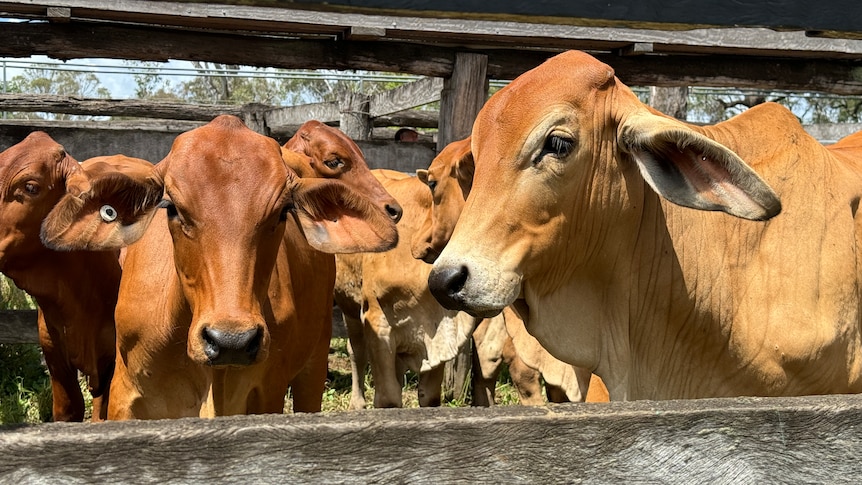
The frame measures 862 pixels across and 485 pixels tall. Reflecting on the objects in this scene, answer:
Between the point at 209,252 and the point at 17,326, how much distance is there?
4.82m

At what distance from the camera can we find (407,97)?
A: 29.5 feet

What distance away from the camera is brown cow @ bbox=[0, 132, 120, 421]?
4926mm

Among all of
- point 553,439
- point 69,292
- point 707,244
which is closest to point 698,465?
point 553,439

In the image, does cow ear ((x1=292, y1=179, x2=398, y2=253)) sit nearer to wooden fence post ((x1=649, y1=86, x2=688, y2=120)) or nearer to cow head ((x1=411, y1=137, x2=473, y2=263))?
cow head ((x1=411, y1=137, x2=473, y2=263))

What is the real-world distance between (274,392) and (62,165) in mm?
1941

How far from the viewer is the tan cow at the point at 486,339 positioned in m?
5.22

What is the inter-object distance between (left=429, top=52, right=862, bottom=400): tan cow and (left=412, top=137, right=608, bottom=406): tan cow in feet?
3.37

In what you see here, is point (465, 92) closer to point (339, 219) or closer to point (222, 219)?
point (339, 219)

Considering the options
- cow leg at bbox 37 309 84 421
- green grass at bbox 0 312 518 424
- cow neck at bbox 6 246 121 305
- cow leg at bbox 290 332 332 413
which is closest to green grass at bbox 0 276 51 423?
green grass at bbox 0 312 518 424

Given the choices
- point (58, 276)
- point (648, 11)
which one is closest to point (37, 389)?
point (58, 276)

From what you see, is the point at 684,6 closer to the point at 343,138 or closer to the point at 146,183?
the point at 343,138

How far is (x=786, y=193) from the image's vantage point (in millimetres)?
3293

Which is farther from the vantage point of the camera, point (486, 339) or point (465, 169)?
point (486, 339)

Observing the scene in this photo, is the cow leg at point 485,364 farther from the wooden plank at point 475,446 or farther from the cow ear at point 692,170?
the wooden plank at point 475,446
